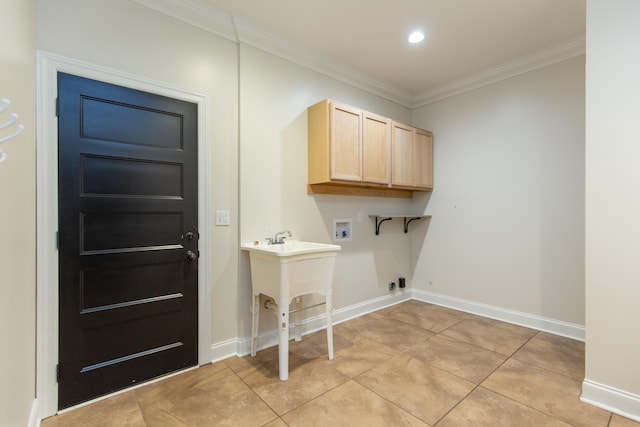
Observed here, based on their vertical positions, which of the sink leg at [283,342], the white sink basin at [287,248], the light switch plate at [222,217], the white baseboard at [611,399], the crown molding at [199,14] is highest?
the crown molding at [199,14]

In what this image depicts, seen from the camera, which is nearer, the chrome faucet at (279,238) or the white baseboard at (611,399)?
the white baseboard at (611,399)

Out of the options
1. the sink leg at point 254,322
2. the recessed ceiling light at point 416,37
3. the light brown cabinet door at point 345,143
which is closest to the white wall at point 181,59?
→ the sink leg at point 254,322

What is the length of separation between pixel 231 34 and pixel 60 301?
2.28m

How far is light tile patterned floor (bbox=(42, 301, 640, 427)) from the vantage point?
1744 mm

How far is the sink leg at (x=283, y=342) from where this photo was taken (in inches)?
84.0

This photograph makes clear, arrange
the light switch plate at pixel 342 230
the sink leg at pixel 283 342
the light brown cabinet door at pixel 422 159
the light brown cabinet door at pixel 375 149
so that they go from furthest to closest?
the light brown cabinet door at pixel 422 159 → the light switch plate at pixel 342 230 → the light brown cabinet door at pixel 375 149 → the sink leg at pixel 283 342

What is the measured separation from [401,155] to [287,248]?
5.88 feet

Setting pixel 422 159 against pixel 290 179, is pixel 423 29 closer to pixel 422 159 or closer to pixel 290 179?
pixel 422 159

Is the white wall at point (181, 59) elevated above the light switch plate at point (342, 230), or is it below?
above

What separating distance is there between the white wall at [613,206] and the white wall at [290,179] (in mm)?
2029

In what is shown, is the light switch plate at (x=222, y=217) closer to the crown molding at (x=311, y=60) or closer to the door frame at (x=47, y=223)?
the door frame at (x=47, y=223)

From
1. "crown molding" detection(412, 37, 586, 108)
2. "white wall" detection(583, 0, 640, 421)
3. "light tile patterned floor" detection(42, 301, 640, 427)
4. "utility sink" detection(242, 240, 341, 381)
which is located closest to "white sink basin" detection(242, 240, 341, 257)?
"utility sink" detection(242, 240, 341, 381)

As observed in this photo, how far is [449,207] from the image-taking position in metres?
3.79

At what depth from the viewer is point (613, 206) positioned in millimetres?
1832
